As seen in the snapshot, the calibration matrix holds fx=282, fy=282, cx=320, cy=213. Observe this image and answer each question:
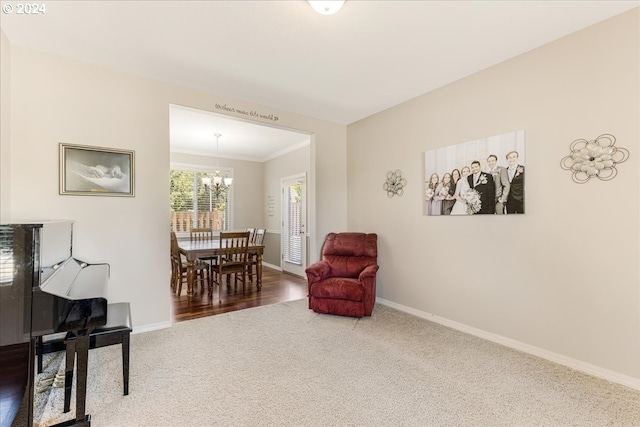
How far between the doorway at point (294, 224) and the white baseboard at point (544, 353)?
2.82 meters

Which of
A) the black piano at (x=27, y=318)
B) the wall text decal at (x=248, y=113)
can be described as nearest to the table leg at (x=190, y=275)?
the wall text decal at (x=248, y=113)

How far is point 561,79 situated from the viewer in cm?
239

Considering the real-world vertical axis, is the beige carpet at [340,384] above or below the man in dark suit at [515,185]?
below

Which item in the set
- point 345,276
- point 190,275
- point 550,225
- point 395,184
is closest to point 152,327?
point 190,275

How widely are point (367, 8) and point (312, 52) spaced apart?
676mm

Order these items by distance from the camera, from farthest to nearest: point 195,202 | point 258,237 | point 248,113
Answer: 1. point 195,202
2. point 258,237
3. point 248,113

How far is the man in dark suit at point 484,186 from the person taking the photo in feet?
9.21

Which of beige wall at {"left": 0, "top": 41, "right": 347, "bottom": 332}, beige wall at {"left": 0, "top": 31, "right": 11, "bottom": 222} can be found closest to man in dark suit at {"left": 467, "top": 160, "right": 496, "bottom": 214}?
beige wall at {"left": 0, "top": 41, "right": 347, "bottom": 332}

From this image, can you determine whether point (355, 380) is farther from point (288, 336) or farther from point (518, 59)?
point (518, 59)

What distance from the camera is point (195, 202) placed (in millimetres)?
6410

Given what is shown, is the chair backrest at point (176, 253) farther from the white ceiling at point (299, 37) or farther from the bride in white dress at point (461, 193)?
the bride in white dress at point (461, 193)

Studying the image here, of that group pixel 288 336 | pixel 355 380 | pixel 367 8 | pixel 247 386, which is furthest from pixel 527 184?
pixel 247 386

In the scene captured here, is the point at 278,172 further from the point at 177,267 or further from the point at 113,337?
the point at 113,337

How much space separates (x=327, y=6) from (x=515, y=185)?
7.35 feet
